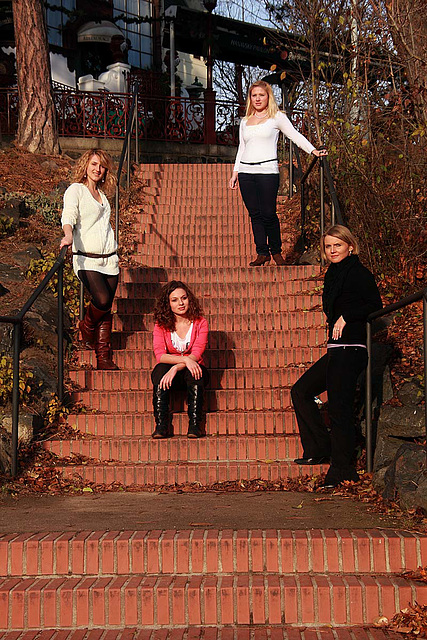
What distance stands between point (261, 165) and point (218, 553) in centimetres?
Result: 495

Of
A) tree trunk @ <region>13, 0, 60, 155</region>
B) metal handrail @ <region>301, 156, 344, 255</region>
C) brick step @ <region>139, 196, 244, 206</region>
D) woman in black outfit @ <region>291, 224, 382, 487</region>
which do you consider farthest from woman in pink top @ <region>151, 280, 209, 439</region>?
tree trunk @ <region>13, 0, 60, 155</region>

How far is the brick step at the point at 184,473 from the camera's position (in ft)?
18.2

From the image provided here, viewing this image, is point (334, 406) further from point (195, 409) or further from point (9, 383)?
point (9, 383)

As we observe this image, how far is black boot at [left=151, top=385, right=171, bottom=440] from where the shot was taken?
233 inches

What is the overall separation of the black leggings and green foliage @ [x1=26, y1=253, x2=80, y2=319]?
868mm

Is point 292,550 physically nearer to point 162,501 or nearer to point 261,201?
point 162,501

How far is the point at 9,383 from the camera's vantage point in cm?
612

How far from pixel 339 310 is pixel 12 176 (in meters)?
7.72

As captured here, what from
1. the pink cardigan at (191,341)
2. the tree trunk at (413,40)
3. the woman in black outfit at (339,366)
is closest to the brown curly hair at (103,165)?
the pink cardigan at (191,341)

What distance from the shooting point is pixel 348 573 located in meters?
4.08

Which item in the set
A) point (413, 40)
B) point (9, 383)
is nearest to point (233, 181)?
point (413, 40)

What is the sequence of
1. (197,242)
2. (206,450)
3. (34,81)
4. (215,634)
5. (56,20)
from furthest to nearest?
(56,20) < (34,81) < (197,242) < (206,450) < (215,634)

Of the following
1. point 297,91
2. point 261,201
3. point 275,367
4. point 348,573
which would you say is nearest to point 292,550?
point 348,573

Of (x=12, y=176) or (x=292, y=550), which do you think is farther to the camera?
(x=12, y=176)
